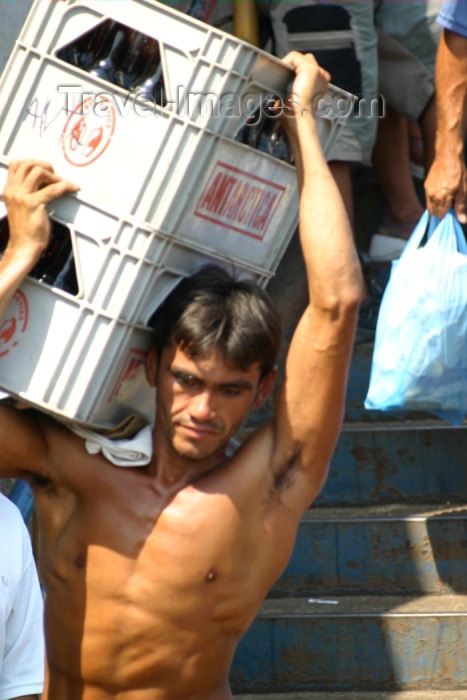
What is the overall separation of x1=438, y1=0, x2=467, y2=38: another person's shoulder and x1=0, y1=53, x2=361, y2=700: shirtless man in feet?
5.16

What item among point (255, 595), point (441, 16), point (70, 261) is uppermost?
point (441, 16)

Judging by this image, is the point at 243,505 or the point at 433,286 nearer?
the point at 243,505

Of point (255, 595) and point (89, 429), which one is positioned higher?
point (89, 429)

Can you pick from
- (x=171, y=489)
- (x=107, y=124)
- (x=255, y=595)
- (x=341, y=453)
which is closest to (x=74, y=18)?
(x=107, y=124)

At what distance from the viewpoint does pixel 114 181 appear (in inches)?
104

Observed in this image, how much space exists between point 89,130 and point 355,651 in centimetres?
238

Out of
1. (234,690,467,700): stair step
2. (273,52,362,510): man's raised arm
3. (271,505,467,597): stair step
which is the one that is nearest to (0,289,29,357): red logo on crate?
(273,52,362,510): man's raised arm

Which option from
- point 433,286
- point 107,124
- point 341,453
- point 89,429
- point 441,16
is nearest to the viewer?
point 107,124

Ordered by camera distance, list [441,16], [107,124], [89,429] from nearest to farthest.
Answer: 1. [107,124]
2. [89,429]
3. [441,16]

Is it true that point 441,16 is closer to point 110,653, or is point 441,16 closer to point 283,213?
point 283,213

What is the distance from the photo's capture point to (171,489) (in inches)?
117

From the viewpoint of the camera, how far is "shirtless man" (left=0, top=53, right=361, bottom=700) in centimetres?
280

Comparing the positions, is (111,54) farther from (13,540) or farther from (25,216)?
(13,540)

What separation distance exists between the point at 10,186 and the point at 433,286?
1748 millimetres
